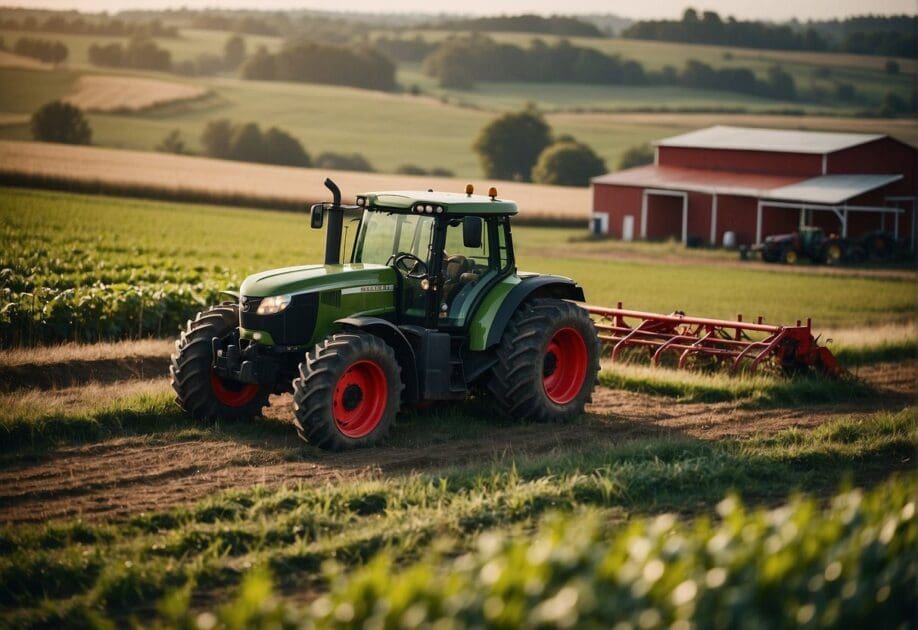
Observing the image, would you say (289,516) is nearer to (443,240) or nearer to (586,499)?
(586,499)

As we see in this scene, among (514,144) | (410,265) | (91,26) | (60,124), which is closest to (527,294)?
(410,265)

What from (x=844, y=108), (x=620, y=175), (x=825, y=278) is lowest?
(x=825, y=278)

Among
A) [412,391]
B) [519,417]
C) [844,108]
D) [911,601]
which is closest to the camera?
[911,601]

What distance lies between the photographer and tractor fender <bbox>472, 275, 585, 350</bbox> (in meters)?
12.2

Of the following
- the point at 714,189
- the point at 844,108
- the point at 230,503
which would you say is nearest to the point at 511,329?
the point at 230,503

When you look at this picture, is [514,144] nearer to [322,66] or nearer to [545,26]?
[322,66]

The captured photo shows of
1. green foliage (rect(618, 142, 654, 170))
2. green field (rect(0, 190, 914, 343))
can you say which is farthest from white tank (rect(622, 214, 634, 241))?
green foliage (rect(618, 142, 654, 170))

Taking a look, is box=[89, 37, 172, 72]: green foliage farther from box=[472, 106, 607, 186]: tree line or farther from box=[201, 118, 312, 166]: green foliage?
box=[472, 106, 607, 186]: tree line

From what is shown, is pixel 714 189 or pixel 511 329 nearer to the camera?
pixel 511 329

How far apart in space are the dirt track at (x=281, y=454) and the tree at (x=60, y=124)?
46.9m

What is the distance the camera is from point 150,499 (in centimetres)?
932

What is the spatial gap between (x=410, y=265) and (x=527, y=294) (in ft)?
4.29

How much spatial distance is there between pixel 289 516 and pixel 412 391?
3209mm

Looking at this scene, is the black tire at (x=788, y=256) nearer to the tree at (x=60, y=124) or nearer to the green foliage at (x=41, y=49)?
the tree at (x=60, y=124)
